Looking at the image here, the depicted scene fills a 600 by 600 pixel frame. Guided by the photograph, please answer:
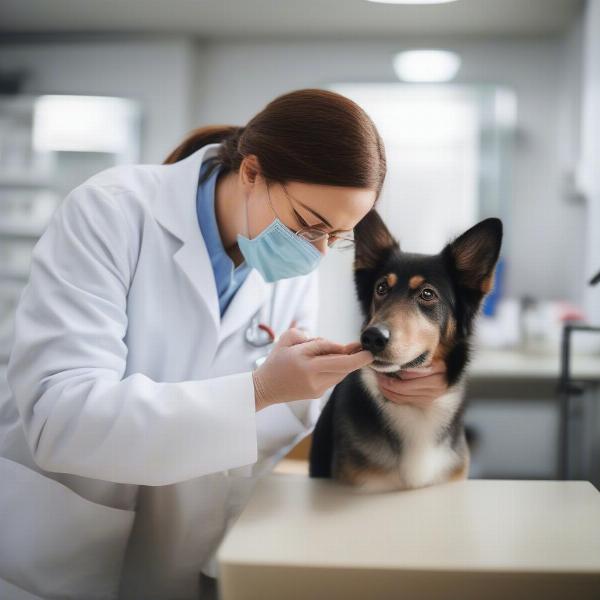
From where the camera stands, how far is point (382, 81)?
4406 millimetres

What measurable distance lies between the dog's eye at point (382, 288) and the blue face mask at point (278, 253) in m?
0.14

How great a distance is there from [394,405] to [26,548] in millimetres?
731

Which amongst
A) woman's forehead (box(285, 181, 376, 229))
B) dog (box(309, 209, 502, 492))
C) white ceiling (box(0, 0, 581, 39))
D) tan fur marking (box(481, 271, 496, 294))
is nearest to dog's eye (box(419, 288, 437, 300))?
dog (box(309, 209, 502, 492))

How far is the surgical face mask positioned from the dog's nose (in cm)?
26

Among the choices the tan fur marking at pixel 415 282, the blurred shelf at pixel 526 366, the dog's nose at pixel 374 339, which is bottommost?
the blurred shelf at pixel 526 366

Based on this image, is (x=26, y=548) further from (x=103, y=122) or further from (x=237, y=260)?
(x=103, y=122)

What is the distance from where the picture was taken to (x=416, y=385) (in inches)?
46.9

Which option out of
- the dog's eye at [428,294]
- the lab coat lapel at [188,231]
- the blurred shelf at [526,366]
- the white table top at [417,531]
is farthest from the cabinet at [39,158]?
the white table top at [417,531]

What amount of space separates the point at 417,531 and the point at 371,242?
0.64 metres

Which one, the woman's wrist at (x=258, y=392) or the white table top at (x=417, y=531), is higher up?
the woman's wrist at (x=258, y=392)

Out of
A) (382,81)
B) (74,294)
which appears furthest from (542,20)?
(74,294)

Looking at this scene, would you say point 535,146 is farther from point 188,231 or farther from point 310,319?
point 188,231

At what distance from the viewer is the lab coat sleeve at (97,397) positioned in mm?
917

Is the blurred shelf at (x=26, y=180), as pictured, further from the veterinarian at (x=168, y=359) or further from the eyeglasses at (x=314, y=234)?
the eyeglasses at (x=314, y=234)
